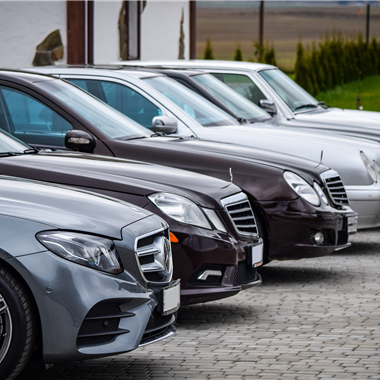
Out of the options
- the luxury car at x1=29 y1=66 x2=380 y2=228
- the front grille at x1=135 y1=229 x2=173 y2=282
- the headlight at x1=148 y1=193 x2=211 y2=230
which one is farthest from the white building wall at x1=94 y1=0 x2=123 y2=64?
the front grille at x1=135 y1=229 x2=173 y2=282

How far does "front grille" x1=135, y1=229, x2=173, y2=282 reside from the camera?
4.81 m

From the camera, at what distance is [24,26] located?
15430mm

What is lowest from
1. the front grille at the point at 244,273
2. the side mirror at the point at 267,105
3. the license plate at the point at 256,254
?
the front grille at the point at 244,273

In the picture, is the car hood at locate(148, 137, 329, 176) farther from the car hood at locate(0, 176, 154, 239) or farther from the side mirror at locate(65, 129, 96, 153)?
the car hood at locate(0, 176, 154, 239)

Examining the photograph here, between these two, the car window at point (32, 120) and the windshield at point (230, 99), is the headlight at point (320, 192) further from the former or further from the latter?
the windshield at point (230, 99)

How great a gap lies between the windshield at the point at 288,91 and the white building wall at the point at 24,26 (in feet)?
13.9

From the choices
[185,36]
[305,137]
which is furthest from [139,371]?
[185,36]

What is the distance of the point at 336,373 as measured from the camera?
5246mm

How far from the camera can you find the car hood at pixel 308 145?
9398mm

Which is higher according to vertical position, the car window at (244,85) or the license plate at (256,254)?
the car window at (244,85)

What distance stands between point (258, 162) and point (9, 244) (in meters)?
3.68

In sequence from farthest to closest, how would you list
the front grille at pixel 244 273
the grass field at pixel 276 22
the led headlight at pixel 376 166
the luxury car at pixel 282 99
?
the grass field at pixel 276 22 < the luxury car at pixel 282 99 < the led headlight at pixel 376 166 < the front grille at pixel 244 273

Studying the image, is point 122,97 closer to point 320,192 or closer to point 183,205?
point 320,192

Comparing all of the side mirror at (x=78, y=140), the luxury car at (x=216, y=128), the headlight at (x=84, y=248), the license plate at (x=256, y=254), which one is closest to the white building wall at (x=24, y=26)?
the luxury car at (x=216, y=128)
